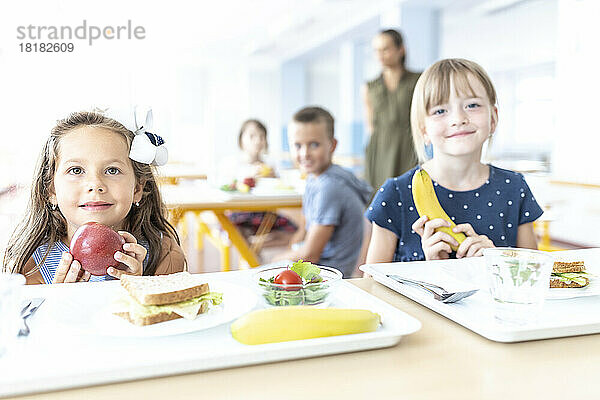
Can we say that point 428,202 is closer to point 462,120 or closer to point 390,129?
point 462,120

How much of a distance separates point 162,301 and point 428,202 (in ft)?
2.64

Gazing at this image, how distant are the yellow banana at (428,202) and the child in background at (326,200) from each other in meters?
0.85

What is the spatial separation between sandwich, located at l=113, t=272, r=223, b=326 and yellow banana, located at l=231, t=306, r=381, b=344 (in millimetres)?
90

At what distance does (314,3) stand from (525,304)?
23.4ft

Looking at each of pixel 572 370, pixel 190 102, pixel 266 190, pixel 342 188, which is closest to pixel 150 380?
pixel 572 370

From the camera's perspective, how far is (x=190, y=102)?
41.5 feet

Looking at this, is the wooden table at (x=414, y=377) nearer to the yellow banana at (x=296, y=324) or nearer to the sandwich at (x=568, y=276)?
the yellow banana at (x=296, y=324)

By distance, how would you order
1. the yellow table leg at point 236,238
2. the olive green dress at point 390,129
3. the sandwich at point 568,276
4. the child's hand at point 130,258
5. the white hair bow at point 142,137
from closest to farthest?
the sandwich at point 568,276, the child's hand at point 130,258, the white hair bow at point 142,137, the yellow table leg at point 236,238, the olive green dress at point 390,129

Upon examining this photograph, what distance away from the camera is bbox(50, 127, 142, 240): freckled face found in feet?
4.06

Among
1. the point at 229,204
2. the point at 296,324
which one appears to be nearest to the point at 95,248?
the point at 296,324

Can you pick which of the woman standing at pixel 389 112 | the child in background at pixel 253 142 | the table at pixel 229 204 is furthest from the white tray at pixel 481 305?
the child in background at pixel 253 142

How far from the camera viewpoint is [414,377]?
58 centimetres

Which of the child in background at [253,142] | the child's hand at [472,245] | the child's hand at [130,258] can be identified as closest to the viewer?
the child's hand at [130,258]

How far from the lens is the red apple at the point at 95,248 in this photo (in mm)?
1072
